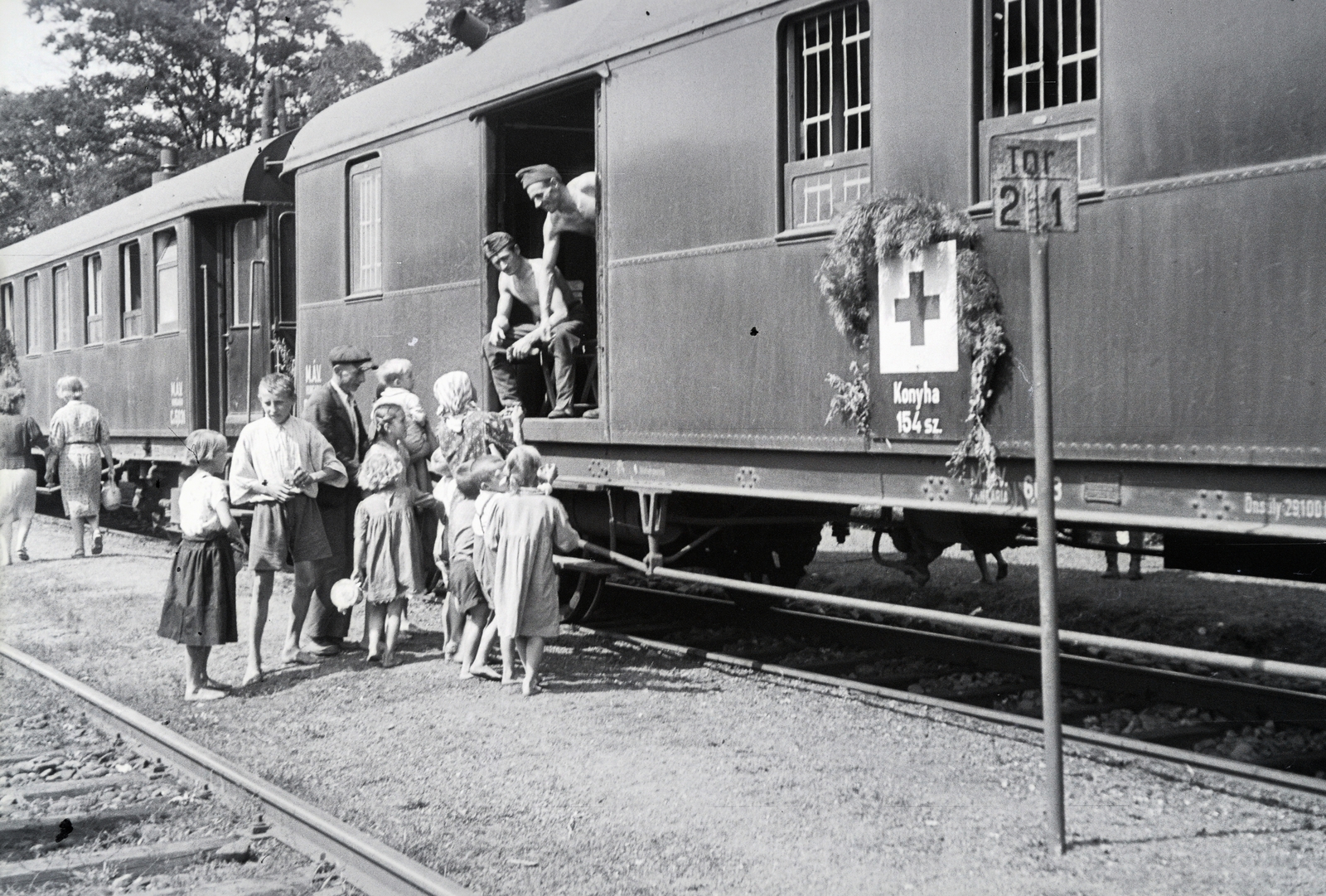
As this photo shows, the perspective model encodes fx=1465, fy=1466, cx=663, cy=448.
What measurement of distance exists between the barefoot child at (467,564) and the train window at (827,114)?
7.27 ft

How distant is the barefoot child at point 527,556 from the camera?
7309mm

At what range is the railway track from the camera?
6.05m

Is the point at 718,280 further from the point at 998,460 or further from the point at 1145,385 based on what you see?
the point at 1145,385

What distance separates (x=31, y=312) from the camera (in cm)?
1908

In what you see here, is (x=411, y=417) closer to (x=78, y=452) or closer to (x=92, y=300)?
(x=78, y=452)

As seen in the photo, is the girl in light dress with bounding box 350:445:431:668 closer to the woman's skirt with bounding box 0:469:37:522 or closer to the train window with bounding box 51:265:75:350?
the woman's skirt with bounding box 0:469:37:522

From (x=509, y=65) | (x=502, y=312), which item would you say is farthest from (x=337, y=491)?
(x=509, y=65)

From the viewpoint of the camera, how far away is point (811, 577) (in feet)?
37.7

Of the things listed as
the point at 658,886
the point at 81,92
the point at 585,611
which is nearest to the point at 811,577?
the point at 585,611

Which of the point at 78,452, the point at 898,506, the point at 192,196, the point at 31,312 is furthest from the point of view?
the point at 31,312

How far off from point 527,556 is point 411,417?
1.74 m

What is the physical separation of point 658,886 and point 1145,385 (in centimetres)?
250

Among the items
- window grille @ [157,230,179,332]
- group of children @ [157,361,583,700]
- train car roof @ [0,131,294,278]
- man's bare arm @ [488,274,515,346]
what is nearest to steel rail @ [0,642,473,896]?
group of children @ [157,361,583,700]

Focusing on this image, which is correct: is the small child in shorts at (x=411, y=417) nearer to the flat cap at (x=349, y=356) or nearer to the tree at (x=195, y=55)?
the flat cap at (x=349, y=356)
